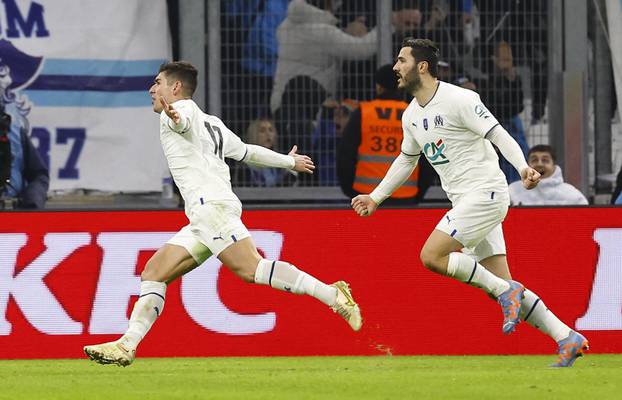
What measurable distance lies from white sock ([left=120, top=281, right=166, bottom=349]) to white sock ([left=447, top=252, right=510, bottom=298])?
1.89 metres

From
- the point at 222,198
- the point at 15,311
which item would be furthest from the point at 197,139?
the point at 15,311

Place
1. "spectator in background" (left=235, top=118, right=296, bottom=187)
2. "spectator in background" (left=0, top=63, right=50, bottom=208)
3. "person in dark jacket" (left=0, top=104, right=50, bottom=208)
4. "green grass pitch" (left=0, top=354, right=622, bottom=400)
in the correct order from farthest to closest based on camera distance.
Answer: "spectator in background" (left=235, top=118, right=296, bottom=187)
"person in dark jacket" (left=0, top=104, right=50, bottom=208)
"spectator in background" (left=0, top=63, right=50, bottom=208)
"green grass pitch" (left=0, top=354, right=622, bottom=400)

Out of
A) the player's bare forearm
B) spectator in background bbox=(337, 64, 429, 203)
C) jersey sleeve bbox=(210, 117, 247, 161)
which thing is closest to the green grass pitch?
the player's bare forearm

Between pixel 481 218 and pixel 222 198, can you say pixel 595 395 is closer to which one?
pixel 481 218

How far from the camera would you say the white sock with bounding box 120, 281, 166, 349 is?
1080 cm

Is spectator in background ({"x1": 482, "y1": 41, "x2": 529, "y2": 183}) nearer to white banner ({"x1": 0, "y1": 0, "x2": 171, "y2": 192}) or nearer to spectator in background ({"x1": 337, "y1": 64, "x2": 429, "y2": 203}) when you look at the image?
spectator in background ({"x1": 337, "y1": 64, "x2": 429, "y2": 203})

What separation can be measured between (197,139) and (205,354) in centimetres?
245

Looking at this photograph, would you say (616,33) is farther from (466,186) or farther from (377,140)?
(466,186)

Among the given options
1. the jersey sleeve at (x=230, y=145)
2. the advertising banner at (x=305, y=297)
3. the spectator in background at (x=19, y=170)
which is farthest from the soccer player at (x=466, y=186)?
the spectator in background at (x=19, y=170)

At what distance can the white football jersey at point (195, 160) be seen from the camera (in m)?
10.7

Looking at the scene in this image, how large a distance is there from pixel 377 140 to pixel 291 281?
9.59 feet

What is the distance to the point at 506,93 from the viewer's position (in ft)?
52.3

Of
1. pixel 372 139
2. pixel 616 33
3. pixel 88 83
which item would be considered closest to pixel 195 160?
pixel 372 139

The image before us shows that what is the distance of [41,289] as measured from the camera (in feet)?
41.5
